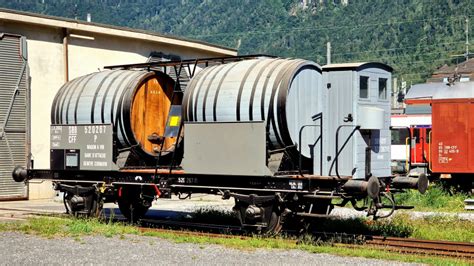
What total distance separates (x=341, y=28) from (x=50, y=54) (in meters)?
114

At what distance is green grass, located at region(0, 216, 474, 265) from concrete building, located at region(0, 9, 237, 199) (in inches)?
→ 324

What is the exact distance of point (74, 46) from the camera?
25.2m

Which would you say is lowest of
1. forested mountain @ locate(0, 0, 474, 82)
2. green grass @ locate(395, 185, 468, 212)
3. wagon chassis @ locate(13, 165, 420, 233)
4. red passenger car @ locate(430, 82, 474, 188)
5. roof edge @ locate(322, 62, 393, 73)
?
green grass @ locate(395, 185, 468, 212)

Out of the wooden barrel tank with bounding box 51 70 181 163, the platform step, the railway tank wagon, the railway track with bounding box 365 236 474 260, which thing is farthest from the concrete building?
the railway track with bounding box 365 236 474 260

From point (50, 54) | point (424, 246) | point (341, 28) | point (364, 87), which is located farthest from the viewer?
point (341, 28)

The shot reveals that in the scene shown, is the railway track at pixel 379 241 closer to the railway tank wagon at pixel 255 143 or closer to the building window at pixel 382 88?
the railway tank wagon at pixel 255 143

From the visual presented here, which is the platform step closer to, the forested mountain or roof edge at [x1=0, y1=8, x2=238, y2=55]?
roof edge at [x1=0, y1=8, x2=238, y2=55]

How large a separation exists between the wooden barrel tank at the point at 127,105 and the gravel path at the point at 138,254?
3481 mm

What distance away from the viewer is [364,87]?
14.0 m

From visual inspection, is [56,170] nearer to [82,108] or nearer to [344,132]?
[82,108]

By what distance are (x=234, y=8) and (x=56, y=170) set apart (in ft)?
501

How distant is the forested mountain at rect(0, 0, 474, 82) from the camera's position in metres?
108

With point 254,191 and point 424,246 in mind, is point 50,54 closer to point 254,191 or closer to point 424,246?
point 254,191

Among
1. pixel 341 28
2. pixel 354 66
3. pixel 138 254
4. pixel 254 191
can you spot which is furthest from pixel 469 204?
pixel 341 28
